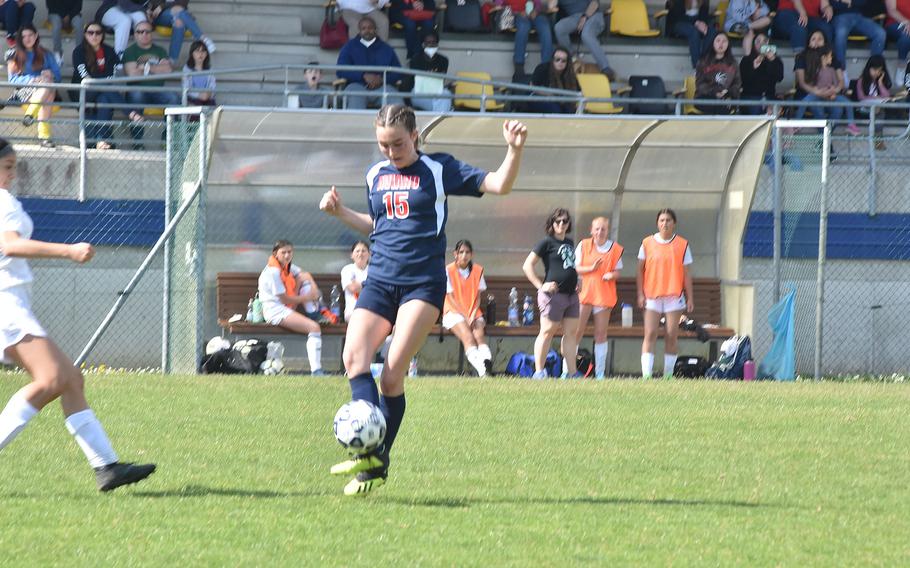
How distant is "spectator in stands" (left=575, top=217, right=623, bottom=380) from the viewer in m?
15.9

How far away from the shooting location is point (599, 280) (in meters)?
15.9

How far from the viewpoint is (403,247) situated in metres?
7.04

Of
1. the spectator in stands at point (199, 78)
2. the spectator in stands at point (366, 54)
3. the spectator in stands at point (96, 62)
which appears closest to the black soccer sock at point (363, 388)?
the spectator in stands at point (96, 62)

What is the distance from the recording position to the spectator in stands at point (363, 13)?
2091 centimetres

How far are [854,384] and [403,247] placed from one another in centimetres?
897

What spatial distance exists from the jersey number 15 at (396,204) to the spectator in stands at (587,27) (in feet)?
49.2

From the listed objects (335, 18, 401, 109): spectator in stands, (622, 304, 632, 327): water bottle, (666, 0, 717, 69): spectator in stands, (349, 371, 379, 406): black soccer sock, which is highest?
(666, 0, 717, 69): spectator in stands

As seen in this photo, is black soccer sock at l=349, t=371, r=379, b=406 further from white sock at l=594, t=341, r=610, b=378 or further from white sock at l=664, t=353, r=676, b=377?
white sock at l=664, t=353, r=676, b=377

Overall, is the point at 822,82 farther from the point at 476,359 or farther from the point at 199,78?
the point at 199,78

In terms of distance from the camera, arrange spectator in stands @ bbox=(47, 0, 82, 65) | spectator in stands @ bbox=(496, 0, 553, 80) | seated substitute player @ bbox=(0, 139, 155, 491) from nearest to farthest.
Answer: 1. seated substitute player @ bbox=(0, 139, 155, 491)
2. spectator in stands @ bbox=(47, 0, 82, 65)
3. spectator in stands @ bbox=(496, 0, 553, 80)

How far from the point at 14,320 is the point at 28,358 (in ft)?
0.64

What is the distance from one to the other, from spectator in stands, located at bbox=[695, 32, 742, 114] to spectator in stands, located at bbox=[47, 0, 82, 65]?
29.9 feet

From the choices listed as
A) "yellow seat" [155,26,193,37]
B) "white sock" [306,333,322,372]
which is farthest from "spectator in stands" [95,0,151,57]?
"white sock" [306,333,322,372]

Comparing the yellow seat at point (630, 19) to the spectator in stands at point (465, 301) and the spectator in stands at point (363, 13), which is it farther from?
the spectator in stands at point (465, 301)
